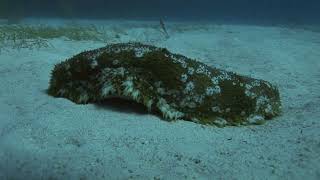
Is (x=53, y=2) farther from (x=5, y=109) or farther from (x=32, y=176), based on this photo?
(x=32, y=176)

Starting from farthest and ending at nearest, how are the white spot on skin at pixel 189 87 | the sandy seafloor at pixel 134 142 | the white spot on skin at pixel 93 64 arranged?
the white spot on skin at pixel 93 64
the white spot on skin at pixel 189 87
the sandy seafloor at pixel 134 142

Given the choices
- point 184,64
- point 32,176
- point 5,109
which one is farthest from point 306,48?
point 32,176

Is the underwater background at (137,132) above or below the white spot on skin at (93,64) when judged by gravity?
below

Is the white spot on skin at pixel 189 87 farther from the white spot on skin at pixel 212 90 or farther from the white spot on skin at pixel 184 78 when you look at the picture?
the white spot on skin at pixel 212 90

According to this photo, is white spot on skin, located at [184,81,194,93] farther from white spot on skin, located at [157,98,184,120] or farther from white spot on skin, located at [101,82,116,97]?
white spot on skin, located at [101,82,116,97]

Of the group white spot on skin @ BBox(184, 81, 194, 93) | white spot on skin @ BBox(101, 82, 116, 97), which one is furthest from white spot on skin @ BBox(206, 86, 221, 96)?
white spot on skin @ BBox(101, 82, 116, 97)

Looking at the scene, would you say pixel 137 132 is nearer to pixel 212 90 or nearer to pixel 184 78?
pixel 184 78

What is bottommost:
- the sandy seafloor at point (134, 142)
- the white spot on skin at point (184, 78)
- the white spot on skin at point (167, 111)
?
the sandy seafloor at point (134, 142)

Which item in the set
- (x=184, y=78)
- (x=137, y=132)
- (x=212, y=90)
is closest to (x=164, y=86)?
(x=184, y=78)

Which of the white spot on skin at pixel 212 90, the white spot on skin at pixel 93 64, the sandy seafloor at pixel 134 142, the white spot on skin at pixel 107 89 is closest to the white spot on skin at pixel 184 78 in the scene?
the white spot on skin at pixel 212 90
